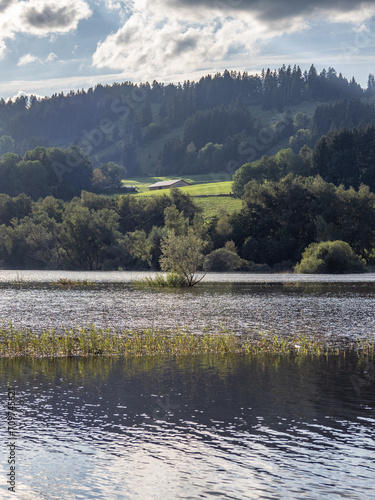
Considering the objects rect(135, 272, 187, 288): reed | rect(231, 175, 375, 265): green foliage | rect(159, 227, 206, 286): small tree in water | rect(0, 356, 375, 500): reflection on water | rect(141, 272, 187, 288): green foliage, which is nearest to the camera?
rect(0, 356, 375, 500): reflection on water

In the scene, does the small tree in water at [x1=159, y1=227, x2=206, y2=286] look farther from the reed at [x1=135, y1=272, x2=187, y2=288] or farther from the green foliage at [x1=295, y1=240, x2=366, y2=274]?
the green foliage at [x1=295, y1=240, x2=366, y2=274]

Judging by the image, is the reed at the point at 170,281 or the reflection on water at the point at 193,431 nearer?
the reflection on water at the point at 193,431

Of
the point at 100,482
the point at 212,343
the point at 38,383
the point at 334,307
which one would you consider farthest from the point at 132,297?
the point at 100,482

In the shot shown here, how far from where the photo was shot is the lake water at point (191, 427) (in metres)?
14.8

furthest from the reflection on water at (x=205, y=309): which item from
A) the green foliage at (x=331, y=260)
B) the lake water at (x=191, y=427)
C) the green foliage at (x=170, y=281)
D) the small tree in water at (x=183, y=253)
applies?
the green foliage at (x=331, y=260)

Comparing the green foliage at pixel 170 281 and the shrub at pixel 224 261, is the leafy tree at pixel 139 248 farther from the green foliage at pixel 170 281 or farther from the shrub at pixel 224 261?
the green foliage at pixel 170 281

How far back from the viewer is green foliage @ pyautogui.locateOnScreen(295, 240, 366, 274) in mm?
126750

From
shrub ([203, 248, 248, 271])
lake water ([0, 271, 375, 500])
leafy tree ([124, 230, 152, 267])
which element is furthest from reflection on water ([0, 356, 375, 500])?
leafy tree ([124, 230, 152, 267])

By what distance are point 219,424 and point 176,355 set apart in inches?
536

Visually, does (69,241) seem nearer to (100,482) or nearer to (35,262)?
(35,262)

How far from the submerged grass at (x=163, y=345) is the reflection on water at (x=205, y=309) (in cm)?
525

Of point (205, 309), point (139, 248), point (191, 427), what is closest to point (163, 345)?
point (191, 427)

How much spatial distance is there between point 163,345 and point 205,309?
23011 millimetres

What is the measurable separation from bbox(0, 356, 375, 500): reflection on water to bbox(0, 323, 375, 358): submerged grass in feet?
12.3
